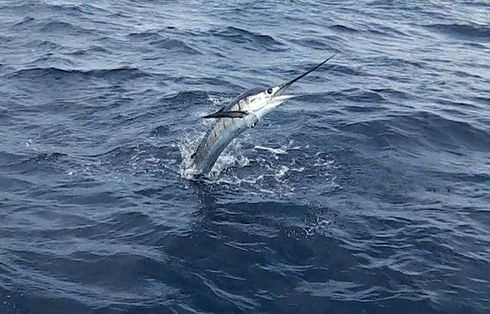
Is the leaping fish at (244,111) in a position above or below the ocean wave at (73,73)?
above

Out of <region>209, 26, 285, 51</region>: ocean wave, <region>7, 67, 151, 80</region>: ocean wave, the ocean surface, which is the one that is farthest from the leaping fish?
<region>209, 26, 285, 51</region>: ocean wave

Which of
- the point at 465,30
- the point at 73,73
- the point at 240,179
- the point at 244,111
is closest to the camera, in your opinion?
the point at 244,111

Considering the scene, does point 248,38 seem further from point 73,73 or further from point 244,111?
point 244,111

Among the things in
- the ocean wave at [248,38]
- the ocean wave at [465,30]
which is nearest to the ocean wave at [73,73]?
the ocean wave at [248,38]

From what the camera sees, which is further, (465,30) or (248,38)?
(465,30)

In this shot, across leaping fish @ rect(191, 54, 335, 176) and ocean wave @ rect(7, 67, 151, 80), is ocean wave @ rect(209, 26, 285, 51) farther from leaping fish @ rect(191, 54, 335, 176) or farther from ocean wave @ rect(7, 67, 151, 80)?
leaping fish @ rect(191, 54, 335, 176)

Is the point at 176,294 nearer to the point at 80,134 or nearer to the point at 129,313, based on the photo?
the point at 129,313

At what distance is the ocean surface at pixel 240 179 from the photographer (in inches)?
344

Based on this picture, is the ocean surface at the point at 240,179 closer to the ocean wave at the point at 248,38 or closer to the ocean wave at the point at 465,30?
the ocean wave at the point at 248,38

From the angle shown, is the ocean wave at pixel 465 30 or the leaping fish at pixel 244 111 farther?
the ocean wave at pixel 465 30

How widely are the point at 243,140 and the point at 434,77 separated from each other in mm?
6748

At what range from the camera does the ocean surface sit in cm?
875

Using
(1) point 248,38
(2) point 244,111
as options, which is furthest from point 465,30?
(2) point 244,111

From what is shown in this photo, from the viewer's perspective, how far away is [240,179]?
37.7ft
